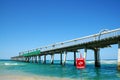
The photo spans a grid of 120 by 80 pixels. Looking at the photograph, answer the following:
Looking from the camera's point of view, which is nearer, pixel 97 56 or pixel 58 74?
pixel 58 74

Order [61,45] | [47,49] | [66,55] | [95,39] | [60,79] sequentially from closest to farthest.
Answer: [60,79]
[95,39]
[61,45]
[66,55]
[47,49]

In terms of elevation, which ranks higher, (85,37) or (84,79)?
(85,37)

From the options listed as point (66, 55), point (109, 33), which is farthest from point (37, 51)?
point (109, 33)

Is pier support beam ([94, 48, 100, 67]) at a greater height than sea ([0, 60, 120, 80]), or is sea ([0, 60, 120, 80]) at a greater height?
pier support beam ([94, 48, 100, 67])

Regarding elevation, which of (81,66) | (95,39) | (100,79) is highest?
(95,39)

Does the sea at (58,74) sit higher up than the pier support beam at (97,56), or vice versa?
the pier support beam at (97,56)

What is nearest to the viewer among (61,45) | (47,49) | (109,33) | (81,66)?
(81,66)

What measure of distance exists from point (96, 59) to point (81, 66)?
34.9 meters

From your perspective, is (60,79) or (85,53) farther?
(85,53)

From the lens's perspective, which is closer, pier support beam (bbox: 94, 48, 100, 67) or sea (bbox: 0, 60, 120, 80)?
sea (bbox: 0, 60, 120, 80)

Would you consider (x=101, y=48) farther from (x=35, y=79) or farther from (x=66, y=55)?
(x=35, y=79)

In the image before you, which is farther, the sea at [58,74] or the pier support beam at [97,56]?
the pier support beam at [97,56]

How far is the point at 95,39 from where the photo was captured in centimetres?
3838

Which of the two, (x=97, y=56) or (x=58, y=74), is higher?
(x=97, y=56)
